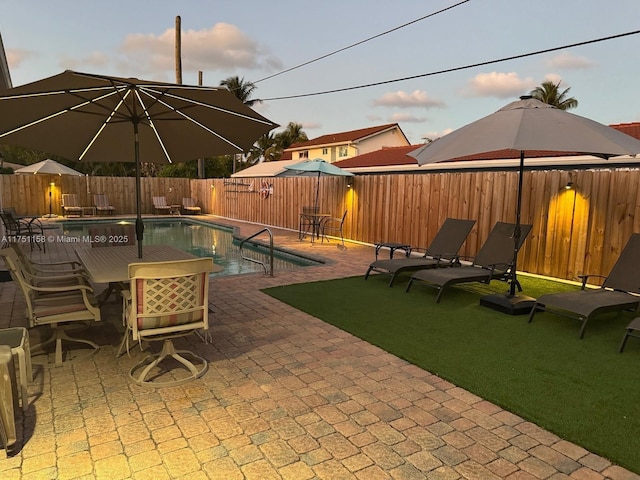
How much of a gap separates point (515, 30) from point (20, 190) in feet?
64.6

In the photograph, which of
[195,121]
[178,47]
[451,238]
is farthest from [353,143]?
[195,121]

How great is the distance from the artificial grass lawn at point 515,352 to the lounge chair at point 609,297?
244 mm

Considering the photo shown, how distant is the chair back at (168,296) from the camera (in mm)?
3098

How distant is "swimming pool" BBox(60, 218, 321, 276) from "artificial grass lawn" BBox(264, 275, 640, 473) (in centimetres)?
206

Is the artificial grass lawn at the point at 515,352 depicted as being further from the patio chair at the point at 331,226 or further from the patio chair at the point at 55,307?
the patio chair at the point at 331,226

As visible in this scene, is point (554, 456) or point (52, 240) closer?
point (554, 456)

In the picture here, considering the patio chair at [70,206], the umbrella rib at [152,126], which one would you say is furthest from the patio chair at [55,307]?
the patio chair at [70,206]

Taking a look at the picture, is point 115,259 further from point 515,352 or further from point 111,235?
point 515,352

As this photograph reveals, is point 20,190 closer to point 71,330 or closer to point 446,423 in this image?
point 71,330

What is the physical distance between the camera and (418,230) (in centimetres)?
981

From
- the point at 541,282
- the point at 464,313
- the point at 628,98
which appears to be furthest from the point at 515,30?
the point at 464,313

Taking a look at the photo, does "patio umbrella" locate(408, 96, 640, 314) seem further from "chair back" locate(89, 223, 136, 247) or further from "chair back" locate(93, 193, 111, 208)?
"chair back" locate(93, 193, 111, 208)

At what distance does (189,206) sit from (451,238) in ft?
58.3

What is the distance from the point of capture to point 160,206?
71.4ft
